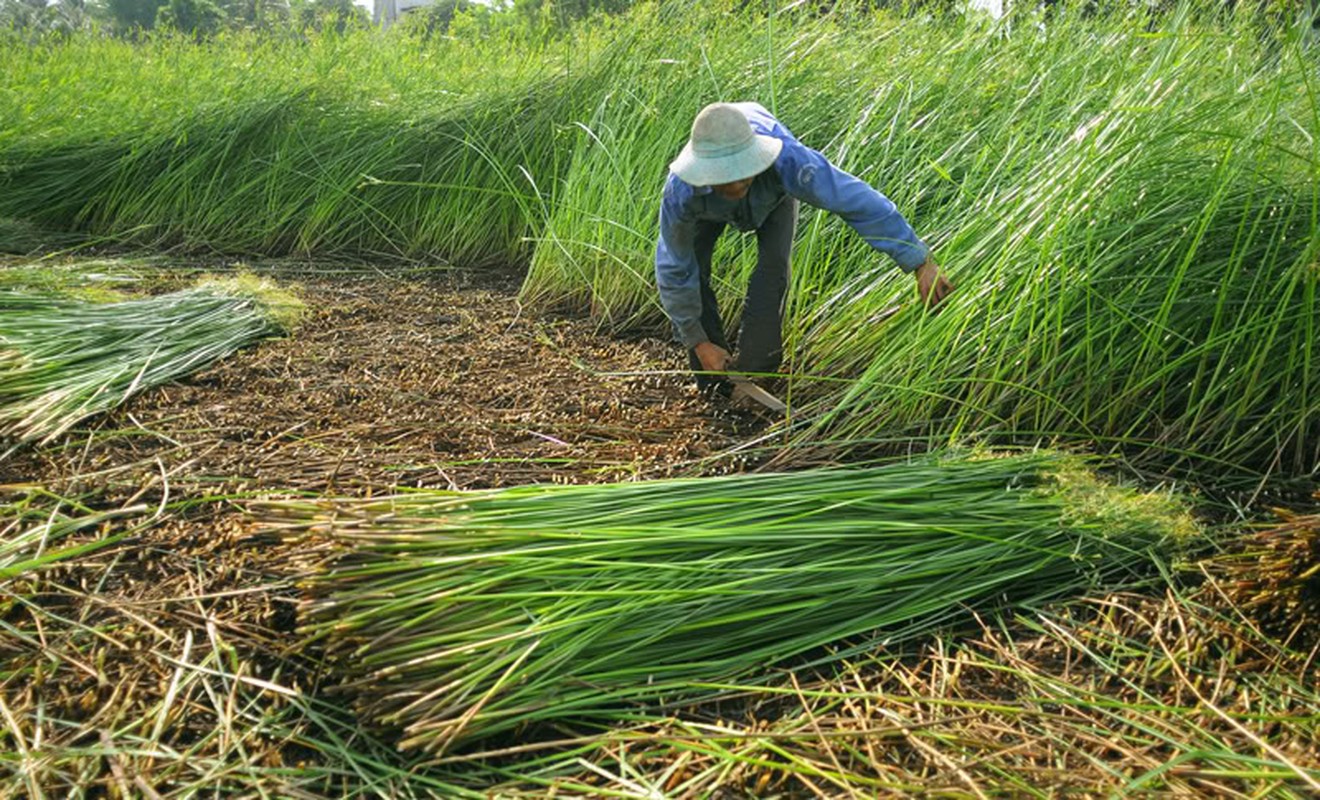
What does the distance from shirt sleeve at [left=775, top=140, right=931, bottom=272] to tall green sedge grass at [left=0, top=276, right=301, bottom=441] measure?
2.02 metres

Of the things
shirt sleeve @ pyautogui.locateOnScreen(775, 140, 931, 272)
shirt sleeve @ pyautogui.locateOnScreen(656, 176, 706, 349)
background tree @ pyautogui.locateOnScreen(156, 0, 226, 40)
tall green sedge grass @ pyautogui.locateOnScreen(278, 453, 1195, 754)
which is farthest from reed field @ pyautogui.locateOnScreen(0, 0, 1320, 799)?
background tree @ pyautogui.locateOnScreen(156, 0, 226, 40)

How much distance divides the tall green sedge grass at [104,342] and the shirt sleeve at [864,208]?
79.4 inches

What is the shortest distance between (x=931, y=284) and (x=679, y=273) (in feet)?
2.46

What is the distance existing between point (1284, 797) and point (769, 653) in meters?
0.78

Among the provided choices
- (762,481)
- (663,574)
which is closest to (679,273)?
(762,481)

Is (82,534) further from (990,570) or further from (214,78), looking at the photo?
(214,78)

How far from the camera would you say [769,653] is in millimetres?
1728

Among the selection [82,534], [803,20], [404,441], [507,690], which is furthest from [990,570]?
[803,20]

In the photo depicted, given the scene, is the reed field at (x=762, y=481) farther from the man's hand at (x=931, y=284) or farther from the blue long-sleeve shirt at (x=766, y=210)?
the blue long-sleeve shirt at (x=766, y=210)

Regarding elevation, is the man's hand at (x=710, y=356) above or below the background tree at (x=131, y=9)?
below

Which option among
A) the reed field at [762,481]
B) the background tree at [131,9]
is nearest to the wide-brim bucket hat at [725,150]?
the reed field at [762,481]

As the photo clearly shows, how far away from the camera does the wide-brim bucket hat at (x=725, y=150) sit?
8.13 ft

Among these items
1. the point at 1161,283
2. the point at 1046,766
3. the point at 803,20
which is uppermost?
the point at 803,20

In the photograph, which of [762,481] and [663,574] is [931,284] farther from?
[663,574]
